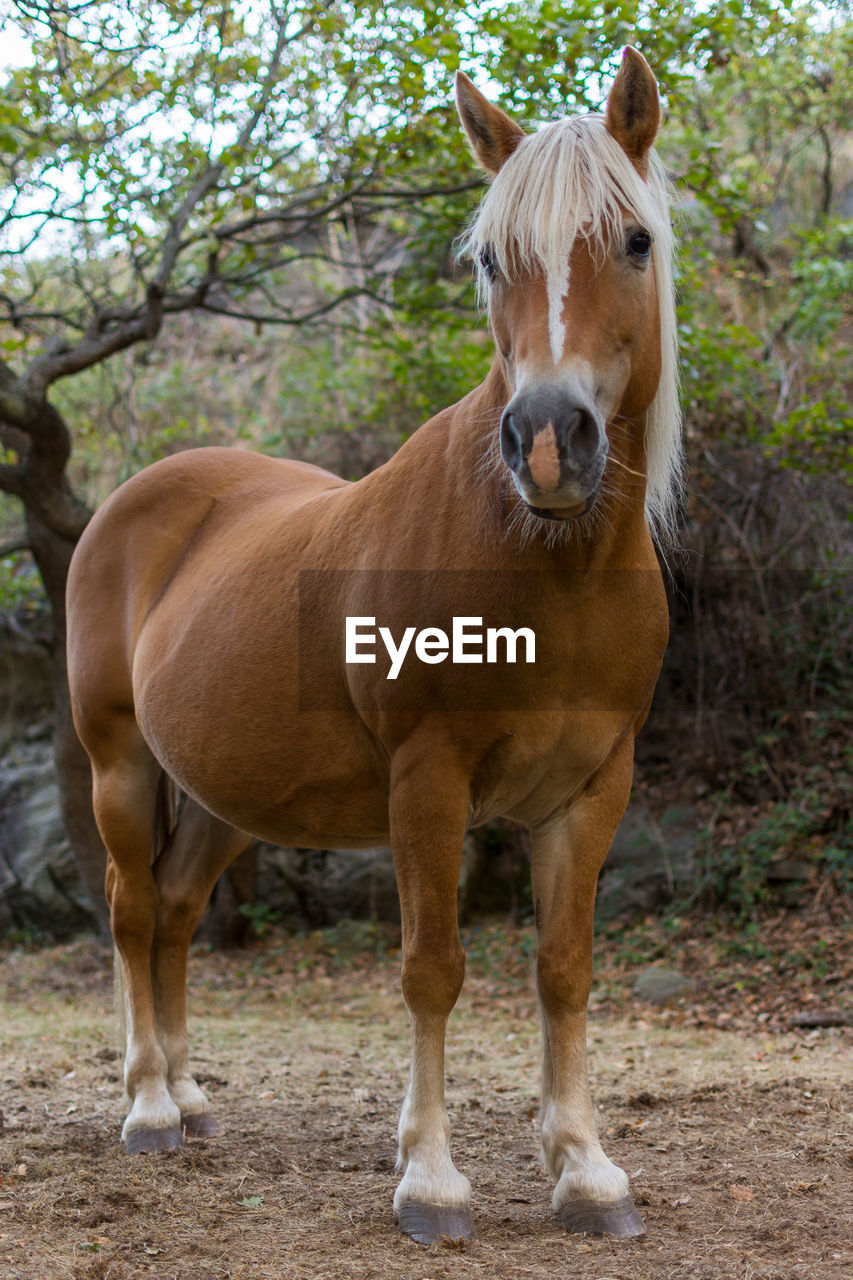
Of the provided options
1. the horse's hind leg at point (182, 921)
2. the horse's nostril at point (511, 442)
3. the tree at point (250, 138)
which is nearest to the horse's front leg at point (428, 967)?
the horse's nostril at point (511, 442)

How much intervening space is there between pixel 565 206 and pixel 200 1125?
10.3 feet

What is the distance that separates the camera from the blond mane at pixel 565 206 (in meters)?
2.26

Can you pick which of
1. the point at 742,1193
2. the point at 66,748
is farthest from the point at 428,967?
the point at 66,748

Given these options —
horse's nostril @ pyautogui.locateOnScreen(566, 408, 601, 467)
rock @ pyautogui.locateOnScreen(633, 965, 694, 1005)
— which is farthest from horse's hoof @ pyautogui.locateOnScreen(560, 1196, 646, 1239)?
rock @ pyautogui.locateOnScreen(633, 965, 694, 1005)

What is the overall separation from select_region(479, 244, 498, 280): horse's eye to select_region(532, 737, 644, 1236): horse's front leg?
1.24 m

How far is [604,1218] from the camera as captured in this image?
2.52m

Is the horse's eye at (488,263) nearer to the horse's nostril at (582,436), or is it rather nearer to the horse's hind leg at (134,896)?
the horse's nostril at (582,436)

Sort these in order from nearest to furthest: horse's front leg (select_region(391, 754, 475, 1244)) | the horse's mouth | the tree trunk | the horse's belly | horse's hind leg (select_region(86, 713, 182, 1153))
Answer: the horse's mouth < horse's front leg (select_region(391, 754, 475, 1244)) < the horse's belly < horse's hind leg (select_region(86, 713, 182, 1153)) < the tree trunk

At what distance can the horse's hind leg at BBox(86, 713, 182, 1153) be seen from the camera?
351 centimetres

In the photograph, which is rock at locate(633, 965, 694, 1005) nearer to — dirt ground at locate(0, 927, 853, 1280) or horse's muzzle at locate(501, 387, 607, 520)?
dirt ground at locate(0, 927, 853, 1280)

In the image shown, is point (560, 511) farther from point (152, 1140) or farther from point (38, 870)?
point (38, 870)

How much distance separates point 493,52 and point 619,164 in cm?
376

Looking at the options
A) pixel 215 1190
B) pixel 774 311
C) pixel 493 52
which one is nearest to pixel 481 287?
pixel 215 1190

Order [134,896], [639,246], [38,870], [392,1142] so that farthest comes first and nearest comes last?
[38,870], [134,896], [392,1142], [639,246]
